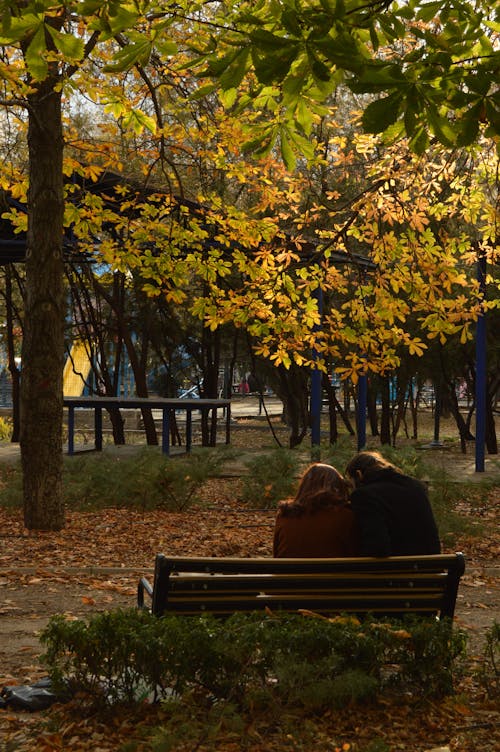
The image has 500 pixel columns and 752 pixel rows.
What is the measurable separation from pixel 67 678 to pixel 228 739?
0.92 m

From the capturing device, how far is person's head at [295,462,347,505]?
522cm

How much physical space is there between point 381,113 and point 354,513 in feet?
7.30

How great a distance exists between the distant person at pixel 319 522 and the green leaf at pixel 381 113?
203 centimetres

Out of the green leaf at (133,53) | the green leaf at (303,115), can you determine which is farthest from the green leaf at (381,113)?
the green leaf at (133,53)

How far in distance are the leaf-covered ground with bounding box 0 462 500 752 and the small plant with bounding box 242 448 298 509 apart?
1.08ft

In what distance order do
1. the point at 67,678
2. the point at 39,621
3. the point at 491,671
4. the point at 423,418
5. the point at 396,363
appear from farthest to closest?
the point at 423,418 → the point at 396,363 → the point at 39,621 → the point at 491,671 → the point at 67,678

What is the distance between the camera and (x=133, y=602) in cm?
765

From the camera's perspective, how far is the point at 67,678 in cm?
469

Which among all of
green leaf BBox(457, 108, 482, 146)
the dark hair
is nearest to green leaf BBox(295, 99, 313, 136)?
green leaf BBox(457, 108, 482, 146)

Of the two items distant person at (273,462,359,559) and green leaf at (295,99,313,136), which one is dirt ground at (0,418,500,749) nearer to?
distant person at (273,462,359,559)

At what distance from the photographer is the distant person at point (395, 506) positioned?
5.16m

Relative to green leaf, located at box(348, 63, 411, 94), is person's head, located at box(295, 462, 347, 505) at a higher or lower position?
lower

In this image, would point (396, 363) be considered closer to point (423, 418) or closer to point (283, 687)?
point (283, 687)

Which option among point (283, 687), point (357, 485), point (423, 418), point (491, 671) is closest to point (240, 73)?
Answer: point (357, 485)
